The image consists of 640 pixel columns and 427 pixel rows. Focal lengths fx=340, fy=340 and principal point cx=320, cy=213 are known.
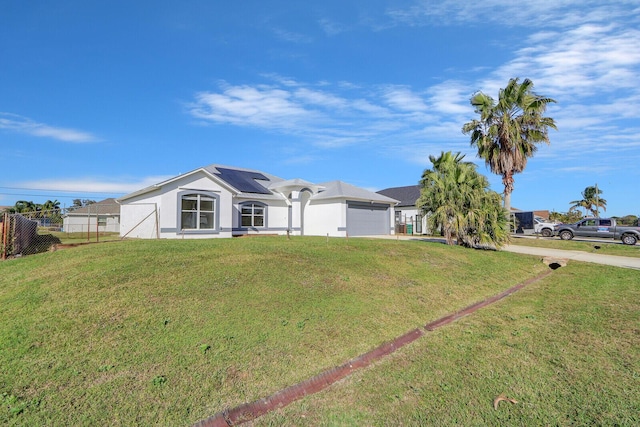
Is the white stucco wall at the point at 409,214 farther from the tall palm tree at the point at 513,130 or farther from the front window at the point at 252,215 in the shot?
the front window at the point at 252,215

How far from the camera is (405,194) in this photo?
35.0 meters

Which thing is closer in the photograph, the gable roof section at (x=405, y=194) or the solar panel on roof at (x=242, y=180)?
the solar panel on roof at (x=242, y=180)

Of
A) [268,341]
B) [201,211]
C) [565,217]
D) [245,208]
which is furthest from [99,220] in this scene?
[565,217]

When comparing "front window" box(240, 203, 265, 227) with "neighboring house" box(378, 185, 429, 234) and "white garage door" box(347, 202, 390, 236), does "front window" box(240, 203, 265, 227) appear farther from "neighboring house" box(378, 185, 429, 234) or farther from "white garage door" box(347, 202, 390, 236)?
"neighboring house" box(378, 185, 429, 234)

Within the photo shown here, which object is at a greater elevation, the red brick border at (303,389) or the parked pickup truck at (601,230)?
the parked pickup truck at (601,230)

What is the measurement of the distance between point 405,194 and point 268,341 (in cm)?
3142

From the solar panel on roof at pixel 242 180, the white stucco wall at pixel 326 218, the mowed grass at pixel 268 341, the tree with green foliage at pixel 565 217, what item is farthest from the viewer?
the tree with green foliage at pixel 565 217

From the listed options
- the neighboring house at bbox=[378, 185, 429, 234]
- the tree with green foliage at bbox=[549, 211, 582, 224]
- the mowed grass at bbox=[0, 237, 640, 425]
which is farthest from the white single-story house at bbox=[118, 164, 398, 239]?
the tree with green foliage at bbox=[549, 211, 582, 224]

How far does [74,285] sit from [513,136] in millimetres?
23429

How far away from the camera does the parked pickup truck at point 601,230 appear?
22.2m

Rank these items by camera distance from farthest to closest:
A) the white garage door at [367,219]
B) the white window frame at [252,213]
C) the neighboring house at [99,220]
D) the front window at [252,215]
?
1. the neighboring house at [99,220]
2. the white garage door at [367,219]
3. the front window at [252,215]
4. the white window frame at [252,213]

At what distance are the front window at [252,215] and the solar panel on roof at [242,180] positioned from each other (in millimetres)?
974

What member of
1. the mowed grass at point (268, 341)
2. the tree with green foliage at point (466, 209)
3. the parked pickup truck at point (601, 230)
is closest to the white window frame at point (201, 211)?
the mowed grass at point (268, 341)

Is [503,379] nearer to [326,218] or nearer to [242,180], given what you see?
[326,218]
